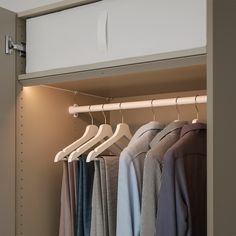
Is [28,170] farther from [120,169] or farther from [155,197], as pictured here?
[155,197]

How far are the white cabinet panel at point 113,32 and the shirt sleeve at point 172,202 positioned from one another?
32 centimetres

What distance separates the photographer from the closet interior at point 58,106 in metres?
1.16

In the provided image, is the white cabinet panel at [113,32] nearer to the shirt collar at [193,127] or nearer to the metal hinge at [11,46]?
the metal hinge at [11,46]

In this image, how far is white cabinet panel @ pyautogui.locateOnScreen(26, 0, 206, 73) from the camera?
104 centimetres

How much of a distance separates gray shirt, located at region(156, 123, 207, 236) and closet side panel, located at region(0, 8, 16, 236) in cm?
52

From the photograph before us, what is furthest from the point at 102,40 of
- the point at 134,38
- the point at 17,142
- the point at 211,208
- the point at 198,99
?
the point at 211,208

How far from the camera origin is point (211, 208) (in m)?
0.92

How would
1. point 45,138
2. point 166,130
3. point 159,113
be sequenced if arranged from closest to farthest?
point 166,130 < point 45,138 < point 159,113

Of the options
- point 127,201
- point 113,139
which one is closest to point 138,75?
point 113,139

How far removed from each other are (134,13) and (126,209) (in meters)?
0.58

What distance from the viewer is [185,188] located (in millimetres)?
1021

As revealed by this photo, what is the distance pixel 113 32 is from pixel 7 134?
482mm

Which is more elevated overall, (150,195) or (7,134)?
(7,134)

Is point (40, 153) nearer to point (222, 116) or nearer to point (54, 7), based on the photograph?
point (54, 7)
